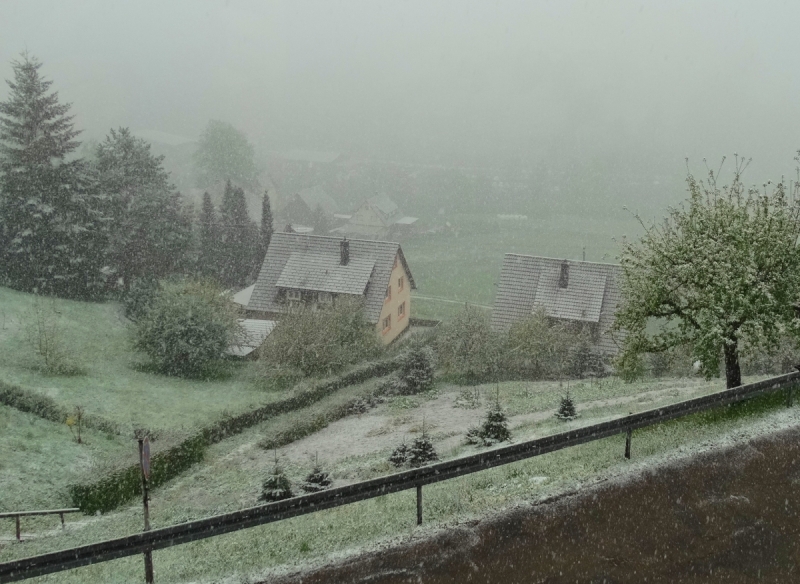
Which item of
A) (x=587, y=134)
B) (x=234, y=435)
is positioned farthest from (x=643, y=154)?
(x=234, y=435)

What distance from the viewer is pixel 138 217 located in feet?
179

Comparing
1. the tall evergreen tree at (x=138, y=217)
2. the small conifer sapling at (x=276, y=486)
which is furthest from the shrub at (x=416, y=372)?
the tall evergreen tree at (x=138, y=217)

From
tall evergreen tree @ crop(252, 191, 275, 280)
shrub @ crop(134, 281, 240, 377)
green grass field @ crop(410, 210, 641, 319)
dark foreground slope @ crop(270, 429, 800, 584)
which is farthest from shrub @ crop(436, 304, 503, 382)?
tall evergreen tree @ crop(252, 191, 275, 280)

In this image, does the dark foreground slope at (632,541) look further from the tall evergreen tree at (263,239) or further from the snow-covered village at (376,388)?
the tall evergreen tree at (263,239)

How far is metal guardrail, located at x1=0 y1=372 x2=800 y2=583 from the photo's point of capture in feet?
31.3

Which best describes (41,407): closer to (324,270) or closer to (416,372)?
(416,372)

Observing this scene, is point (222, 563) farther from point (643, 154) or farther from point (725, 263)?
point (643, 154)

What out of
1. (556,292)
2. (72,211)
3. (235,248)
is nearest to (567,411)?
(556,292)

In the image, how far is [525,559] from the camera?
9969mm

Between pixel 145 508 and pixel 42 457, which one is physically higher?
pixel 145 508

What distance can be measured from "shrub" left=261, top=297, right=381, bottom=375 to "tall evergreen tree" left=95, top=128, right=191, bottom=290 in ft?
64.5

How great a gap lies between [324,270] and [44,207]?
18092 millimetres

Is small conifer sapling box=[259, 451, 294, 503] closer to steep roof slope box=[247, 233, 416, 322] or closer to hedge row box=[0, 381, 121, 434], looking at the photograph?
hedge row box=[0, 381, 121, 434]

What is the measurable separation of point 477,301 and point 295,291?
22132mm
